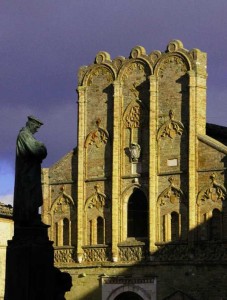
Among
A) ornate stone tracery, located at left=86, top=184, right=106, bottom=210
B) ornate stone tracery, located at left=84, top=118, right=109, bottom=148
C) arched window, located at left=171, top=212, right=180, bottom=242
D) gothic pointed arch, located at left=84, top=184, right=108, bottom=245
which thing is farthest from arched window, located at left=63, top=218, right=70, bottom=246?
arched window, located at left=171, top=212, right=180, bottom=242

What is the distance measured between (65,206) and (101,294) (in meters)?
4.16

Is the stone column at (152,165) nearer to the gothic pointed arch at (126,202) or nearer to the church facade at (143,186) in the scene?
the church facade at (143,186)

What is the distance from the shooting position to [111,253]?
40000 millimetres

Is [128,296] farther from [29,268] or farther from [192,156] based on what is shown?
[29,268]

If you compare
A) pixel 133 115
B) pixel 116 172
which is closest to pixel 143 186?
pixel 116 172

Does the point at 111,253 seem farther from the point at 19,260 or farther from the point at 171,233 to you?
the point at 19,260

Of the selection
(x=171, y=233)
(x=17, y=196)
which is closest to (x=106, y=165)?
(x=171, y=233)

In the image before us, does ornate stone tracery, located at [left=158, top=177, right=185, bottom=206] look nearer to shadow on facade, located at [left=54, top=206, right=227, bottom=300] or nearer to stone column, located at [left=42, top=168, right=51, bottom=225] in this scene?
shadow on facade, located at [left=54, top=206, right=227, bottom=300]

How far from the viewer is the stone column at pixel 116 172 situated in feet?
131

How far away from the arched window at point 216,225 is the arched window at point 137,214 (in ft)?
9.85

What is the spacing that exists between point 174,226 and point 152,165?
2515mm

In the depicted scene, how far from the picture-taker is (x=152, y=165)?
129 feet

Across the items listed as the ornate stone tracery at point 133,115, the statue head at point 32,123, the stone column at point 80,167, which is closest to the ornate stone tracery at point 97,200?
the stone column at point 80,167

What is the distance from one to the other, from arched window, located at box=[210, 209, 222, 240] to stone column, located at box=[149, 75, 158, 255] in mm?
2429
